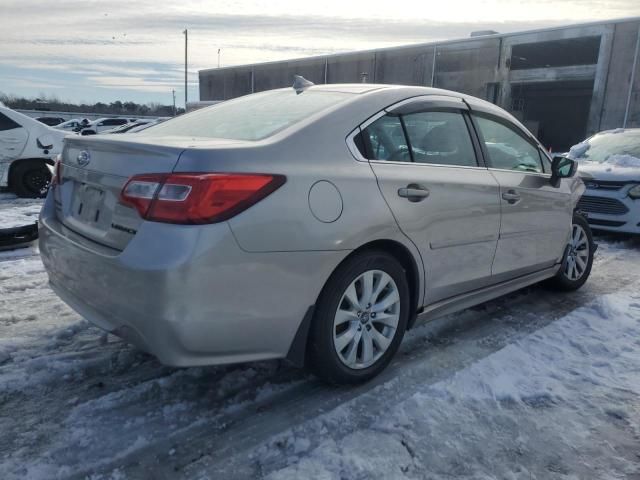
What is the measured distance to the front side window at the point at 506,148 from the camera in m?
3.63

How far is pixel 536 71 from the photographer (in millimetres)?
30453

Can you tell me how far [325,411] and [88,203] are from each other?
1589mm

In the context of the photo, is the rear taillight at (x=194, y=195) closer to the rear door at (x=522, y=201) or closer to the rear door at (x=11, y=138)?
the rear door at (x=522, y=201)

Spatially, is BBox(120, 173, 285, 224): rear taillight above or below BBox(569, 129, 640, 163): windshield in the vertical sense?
below

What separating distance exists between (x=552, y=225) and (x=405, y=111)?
1800mm

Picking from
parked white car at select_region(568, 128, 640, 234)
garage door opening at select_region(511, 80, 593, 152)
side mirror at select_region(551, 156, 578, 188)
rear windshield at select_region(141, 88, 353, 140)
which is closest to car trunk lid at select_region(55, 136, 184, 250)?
rear windshield at select_region(141, 88, 353, 140)

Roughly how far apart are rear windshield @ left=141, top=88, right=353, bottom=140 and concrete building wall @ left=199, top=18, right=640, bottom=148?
91.5ft

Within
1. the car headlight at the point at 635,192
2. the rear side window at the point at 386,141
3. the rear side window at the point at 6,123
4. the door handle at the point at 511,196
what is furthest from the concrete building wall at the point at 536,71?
the rear side window at the point at 386,141

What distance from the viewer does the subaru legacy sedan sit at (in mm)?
2229

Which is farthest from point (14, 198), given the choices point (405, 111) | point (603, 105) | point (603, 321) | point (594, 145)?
point (603, 105)

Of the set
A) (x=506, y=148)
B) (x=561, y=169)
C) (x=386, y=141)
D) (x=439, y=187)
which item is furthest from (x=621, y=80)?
(x=386, y=141)

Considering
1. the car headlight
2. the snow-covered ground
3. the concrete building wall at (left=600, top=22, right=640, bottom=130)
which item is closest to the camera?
the snow-covered ground

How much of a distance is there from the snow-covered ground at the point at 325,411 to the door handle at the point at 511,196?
94 centimetres

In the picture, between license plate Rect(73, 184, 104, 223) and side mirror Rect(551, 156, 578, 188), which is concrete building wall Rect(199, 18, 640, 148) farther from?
license plate Rect(73, 184, 104, 223)
